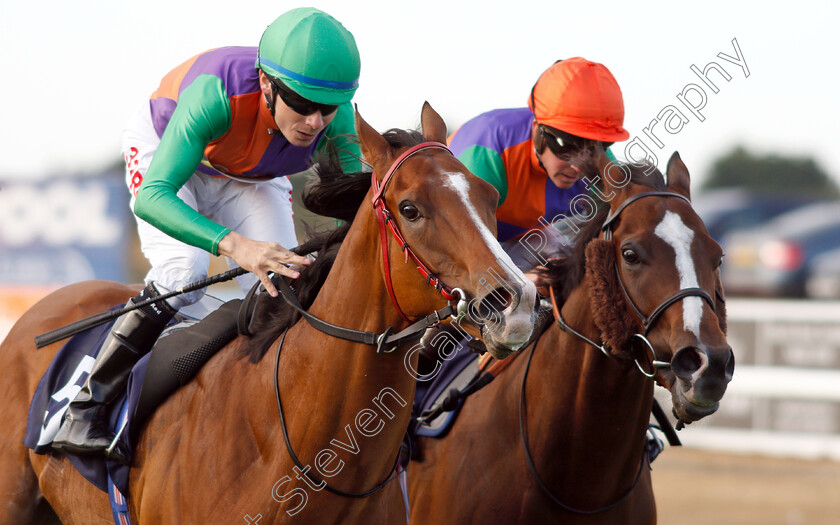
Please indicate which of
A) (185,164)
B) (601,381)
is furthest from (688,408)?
(185,164)

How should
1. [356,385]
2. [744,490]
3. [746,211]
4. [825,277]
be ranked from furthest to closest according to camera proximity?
1. [746,211]
2. [825,277]
3. [744,490]
4. [356,385]

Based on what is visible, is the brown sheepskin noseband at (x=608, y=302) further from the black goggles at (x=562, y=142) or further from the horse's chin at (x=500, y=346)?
the horse's chin at (x=500, y=346)

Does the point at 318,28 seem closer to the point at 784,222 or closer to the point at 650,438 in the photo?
the point at 650,438

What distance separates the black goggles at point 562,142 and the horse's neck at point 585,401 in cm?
72

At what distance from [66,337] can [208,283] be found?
33.5 inches

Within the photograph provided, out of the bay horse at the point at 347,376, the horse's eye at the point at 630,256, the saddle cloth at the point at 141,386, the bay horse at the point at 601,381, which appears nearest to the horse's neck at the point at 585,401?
the bay horse at the point at 601,381

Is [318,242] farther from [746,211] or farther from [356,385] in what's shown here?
[746,211]

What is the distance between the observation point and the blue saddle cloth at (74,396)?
3.13 metres

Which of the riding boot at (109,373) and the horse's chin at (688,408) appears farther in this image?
the riding boot at (109,373)

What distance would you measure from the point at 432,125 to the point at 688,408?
119 centimetres

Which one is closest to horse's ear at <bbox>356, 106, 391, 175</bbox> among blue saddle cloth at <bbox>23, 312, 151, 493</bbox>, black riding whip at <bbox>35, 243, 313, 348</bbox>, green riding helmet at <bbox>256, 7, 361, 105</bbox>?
green riding helmet at <bbox>256, 7, 361, 105</bbox>

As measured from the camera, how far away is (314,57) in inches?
114

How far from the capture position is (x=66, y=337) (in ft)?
11.7

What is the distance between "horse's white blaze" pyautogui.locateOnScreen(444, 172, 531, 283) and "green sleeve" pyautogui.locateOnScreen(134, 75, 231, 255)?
82 centimetres
